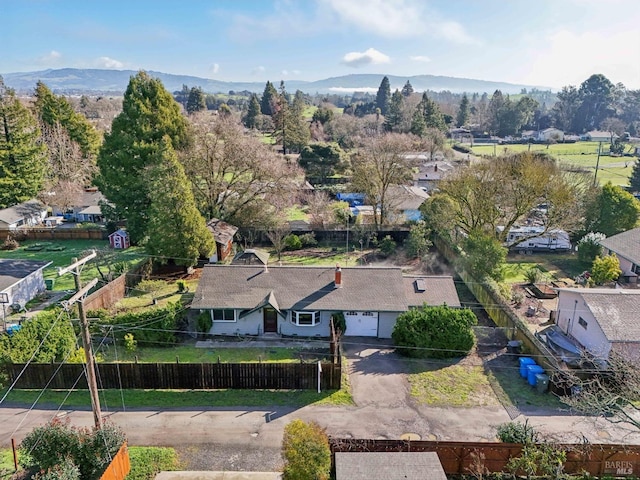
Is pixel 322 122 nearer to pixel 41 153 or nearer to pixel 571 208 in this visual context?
pixel 41 153

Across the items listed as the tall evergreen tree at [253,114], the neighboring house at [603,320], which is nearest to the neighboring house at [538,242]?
the neighboring house at [603,320]

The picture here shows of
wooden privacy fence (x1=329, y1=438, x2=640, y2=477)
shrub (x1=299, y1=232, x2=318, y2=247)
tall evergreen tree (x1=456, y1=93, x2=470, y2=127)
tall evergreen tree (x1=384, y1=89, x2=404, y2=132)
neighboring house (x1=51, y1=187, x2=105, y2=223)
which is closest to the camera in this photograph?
wooden privacy fence (x1=329, y1=438, x2=640, y2=477)

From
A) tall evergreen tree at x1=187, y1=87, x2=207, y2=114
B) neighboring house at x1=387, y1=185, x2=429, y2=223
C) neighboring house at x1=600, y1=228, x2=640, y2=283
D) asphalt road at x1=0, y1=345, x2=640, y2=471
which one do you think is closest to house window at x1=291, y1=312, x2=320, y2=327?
asphalt road at x1=0, y1=345, x2=640, y2=471

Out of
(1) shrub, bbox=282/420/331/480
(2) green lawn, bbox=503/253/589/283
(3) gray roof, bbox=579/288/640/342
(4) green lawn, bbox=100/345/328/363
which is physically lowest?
(4) green lawn, bbox=100/345/328/363

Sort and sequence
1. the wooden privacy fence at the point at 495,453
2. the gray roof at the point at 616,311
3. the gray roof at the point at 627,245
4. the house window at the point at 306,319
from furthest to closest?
the gray roof at the point at 627,245 → the house window at the point at 306,319 → the gray roof at the point at 616,311 → the wooden privacy fence at the point at 495,453

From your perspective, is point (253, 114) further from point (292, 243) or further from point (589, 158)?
point (292, 243)

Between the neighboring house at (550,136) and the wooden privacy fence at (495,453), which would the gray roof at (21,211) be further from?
the neighboring house at (550,136)

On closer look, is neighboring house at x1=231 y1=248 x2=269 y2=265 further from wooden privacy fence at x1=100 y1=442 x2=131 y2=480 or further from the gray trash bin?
the gray trash bin
